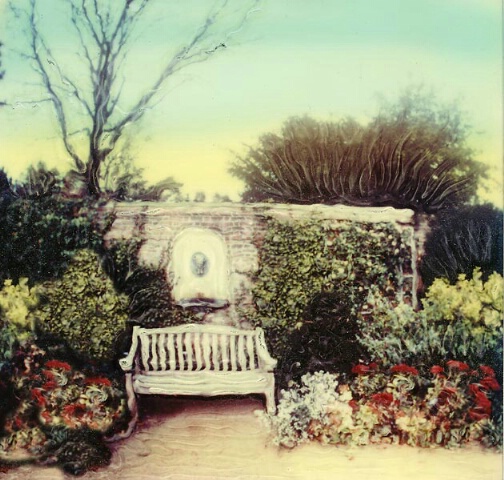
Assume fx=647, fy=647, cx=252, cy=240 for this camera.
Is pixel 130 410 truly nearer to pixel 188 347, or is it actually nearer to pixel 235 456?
pixel 188 347

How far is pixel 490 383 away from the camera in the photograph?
4.30 meters

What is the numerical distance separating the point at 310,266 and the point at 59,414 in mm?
2034

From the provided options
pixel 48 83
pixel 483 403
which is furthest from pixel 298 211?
pixel 48 83

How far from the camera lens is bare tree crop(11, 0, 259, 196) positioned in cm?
430

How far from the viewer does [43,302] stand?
455 centimetres

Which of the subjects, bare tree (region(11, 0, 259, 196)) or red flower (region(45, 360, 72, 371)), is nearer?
bare tree (region(11, 0, 259, 196))

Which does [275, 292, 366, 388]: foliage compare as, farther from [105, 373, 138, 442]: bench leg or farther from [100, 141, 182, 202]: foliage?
[100, 141, 182, 202]: foliage

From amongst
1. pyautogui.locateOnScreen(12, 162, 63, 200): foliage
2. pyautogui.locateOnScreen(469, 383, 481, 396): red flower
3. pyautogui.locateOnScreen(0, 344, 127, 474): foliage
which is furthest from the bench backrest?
pyautogui.locateOnScreen(469, 383, 481, 396): red flower

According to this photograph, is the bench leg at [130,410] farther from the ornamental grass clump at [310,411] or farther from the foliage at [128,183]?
the foliage at [128,183]

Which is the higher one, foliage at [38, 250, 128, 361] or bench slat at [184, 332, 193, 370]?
foliage at [38, 250, 128, 361]

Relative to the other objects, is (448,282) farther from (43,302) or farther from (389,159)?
(43,302)

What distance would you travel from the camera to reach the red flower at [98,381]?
4.50 m

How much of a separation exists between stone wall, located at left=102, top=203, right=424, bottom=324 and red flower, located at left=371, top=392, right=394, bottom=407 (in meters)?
0.76

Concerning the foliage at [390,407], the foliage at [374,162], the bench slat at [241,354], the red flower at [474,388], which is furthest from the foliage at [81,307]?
the red flower at [474,388]
